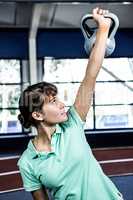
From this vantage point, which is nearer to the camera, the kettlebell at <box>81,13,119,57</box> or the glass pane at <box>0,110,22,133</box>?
the kettlebell at <box>81,13,119,57</box>

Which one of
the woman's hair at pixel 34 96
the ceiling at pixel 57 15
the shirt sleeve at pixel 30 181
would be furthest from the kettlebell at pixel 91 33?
the ceiling at pixel 57 15

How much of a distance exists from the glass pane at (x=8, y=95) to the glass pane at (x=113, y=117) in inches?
88.7

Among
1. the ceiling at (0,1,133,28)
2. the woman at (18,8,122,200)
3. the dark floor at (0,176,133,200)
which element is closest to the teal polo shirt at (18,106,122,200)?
the woman at (18,8,122,200)

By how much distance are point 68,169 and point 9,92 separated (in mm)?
9032

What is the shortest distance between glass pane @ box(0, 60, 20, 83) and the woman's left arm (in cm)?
886

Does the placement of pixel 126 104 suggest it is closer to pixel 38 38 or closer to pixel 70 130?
pixel 38 38

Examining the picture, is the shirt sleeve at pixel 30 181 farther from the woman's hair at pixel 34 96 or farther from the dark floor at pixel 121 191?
the dark floor at pixel 121 191

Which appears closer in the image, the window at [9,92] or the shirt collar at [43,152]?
the shirt collar at [43,152]

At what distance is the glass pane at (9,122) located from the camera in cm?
1030

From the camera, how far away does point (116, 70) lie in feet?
34.5

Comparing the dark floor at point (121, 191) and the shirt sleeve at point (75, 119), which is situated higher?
the shirt sleeve at point (75, 119)

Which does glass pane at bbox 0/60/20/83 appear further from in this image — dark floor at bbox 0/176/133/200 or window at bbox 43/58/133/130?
dark floor at bbox 0/176/133/200

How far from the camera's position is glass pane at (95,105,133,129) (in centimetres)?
1063

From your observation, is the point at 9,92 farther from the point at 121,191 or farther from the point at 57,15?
the point at 121,191
